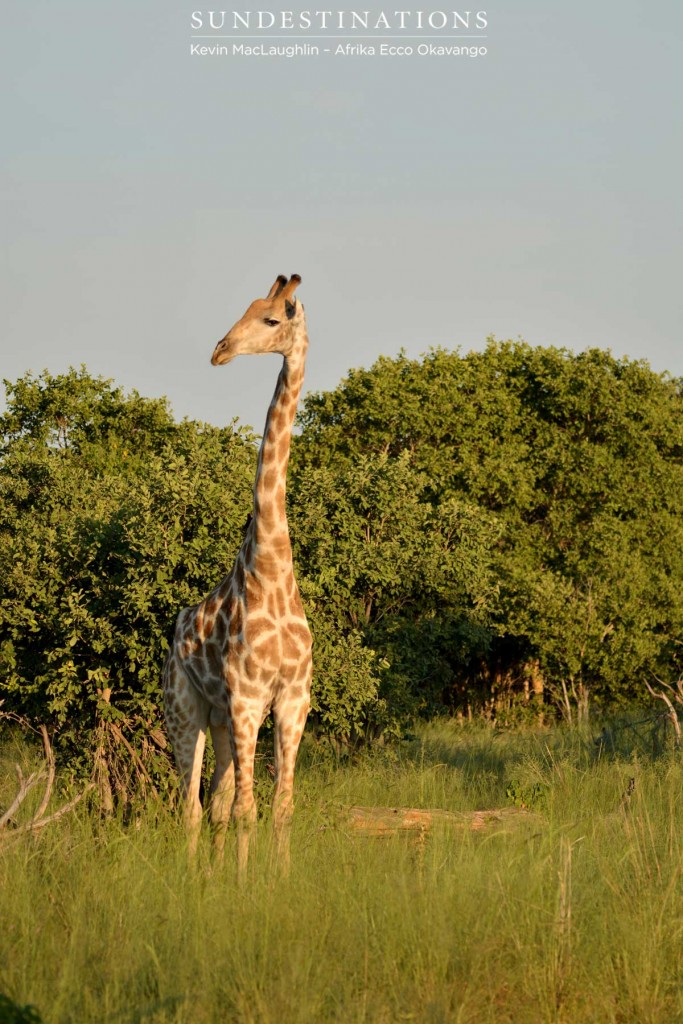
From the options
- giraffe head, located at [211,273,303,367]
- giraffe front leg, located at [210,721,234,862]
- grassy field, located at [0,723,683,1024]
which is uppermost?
giraffe head, located at [211,273,303,367]

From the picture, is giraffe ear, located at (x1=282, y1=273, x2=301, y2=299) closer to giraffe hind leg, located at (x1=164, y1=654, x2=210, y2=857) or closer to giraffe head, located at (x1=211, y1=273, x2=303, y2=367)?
giraffe head, located at (x1=211, y1=273, x2=303, y2=367)

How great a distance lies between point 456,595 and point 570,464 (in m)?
8.83

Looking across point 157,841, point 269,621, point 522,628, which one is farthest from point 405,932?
point 522,628

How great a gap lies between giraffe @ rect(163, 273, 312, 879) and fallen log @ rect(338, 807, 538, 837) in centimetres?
74

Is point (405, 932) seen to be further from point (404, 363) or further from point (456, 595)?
point (404, 363)

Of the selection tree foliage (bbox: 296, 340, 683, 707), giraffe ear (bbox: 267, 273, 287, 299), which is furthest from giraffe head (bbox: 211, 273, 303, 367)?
tree foliage (bbox: 296, 340, 683, 707)

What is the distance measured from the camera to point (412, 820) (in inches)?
342

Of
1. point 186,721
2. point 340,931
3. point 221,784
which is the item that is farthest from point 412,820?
point 340,931

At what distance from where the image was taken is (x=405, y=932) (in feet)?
19.0

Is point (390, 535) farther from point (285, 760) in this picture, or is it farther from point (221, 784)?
point (285, 760)

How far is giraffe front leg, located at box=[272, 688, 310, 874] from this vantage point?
297 inches

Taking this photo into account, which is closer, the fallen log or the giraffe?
the giraffe

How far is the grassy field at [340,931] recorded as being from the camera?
17.1 ft

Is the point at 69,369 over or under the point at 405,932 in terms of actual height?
over
